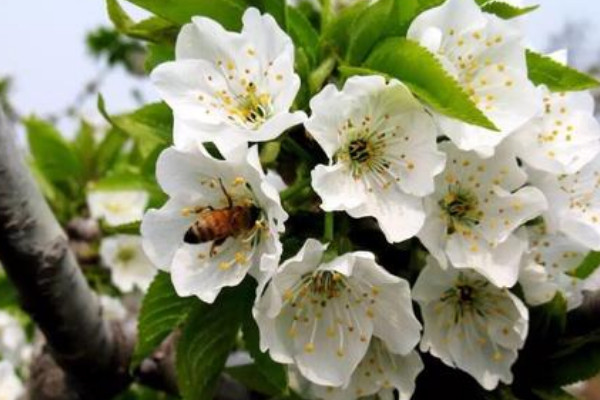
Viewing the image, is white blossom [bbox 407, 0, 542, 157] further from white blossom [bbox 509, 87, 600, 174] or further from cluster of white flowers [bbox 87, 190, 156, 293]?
cluster of white flowers [bbox 87, 190, 156, 293]

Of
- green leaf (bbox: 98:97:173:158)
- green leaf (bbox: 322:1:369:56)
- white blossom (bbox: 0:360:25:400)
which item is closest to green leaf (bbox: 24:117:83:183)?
white blossom (bbox: 0:360:25:400)

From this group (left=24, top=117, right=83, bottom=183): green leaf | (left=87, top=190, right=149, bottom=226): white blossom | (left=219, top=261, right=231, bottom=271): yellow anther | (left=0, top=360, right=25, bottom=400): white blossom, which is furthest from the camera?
(left=24, top=117, right=83, bottom=183): green leaf

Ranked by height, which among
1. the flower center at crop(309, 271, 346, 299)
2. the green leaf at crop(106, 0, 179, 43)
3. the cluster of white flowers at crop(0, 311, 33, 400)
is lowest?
the cluster of white flowers at crop(0, 311, 33, 400)

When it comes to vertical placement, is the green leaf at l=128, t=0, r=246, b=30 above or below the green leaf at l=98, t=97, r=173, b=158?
above

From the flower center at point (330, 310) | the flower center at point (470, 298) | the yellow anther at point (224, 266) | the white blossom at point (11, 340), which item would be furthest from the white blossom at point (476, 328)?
the white blossom at point (11, 340)

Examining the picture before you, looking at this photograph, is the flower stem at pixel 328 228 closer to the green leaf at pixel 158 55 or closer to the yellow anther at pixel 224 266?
the yellow anther at pixel 224 266

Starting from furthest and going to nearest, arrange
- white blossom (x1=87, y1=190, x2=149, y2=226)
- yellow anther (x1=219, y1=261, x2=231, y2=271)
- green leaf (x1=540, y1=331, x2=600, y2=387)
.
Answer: white blossom (x1=87, y1=190, x2=149, y2=226) → green leaf (x1=540, y1=331, x2=600, y2=387) → yellow anther (x1=219, y1=261, x2=231, y2=271)

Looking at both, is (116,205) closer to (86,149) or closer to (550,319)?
(86,149)

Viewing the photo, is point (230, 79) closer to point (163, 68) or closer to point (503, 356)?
point (163, 68)

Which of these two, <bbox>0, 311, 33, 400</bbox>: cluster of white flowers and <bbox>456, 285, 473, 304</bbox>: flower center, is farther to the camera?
<bbox>0, 311, 33, 400</bbox>: cluster of white flowers
